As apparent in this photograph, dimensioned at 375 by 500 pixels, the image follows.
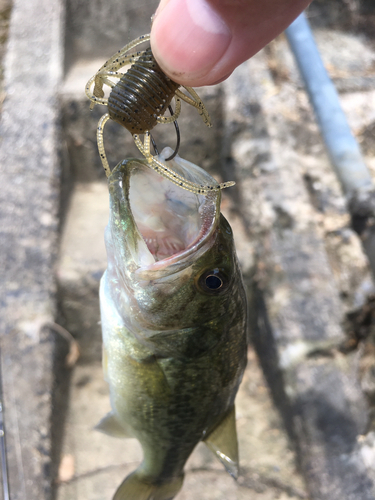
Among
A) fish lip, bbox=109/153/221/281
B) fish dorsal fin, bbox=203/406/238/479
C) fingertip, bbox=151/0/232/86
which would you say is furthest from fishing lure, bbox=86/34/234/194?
fish dorsal fin, bbox=203/406/238/479

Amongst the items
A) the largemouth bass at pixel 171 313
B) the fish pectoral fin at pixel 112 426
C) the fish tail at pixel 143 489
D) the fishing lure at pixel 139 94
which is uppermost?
the fishing lure at pixel 139 94

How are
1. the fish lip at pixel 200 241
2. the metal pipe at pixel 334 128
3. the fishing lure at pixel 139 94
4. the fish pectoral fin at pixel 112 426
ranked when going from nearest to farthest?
1. the fishing lure at pixel 139 94
2. the fish lip at pixel 200 241
3. the fish pectoral fin at pixel 112 426
4. the metal pipe at pixel 334 128

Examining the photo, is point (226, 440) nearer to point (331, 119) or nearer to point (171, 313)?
point (171, 313)

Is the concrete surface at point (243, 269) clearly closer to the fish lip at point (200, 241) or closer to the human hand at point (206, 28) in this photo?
the fish lip at point (200, 241)

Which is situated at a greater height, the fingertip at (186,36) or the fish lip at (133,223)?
the fingertip at (186,36)

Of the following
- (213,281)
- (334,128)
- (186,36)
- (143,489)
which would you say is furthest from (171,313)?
(334,128)

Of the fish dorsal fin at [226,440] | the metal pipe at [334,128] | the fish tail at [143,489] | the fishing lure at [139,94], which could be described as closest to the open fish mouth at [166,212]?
the fishing lure at [139,94]

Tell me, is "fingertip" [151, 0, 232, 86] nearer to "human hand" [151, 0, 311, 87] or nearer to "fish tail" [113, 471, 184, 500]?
"human hand" [151, 0, 311, 87]

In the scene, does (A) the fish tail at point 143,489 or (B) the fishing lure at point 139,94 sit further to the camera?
(A) the fish tail at point 143,489
